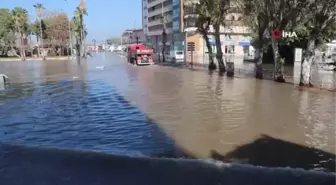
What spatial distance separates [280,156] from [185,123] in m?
4.34

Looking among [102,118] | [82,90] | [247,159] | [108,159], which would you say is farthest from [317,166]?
[82,90]

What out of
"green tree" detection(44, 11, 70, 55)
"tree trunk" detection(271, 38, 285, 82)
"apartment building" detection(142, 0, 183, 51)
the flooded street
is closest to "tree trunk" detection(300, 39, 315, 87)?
the flooded street

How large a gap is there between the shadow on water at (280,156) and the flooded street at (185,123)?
0.06ft

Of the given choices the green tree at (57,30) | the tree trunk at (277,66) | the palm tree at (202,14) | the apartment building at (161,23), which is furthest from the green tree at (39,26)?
the tree trunk at (277,66)

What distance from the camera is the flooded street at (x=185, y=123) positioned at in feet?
30.6

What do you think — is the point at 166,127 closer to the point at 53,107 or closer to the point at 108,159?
the point at 108,159

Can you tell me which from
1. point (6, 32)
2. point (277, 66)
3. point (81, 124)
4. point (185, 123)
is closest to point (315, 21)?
point (277, 66)

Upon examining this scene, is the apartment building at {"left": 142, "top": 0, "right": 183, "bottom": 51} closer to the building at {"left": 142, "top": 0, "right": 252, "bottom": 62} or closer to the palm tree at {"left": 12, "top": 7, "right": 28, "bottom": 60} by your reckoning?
the building at {"left": 142, "top": 0, "right": 252, "bottom": 62}

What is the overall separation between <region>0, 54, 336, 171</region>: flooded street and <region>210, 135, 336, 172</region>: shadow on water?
2 centimetres

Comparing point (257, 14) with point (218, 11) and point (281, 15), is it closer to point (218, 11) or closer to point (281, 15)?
point (281, 15)

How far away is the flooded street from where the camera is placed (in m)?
9.31

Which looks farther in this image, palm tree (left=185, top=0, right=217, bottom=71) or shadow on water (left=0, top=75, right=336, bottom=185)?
palm tree (left=185, top=0, right=217, bottom=71)

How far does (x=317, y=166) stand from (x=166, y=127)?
497cm

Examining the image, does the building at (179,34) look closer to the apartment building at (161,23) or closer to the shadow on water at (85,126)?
the apartment building at (161,23)
